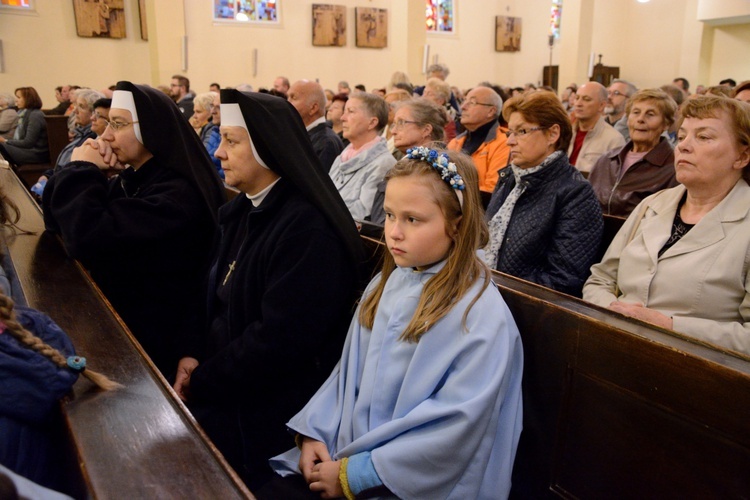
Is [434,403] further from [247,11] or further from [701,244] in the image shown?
[247,11]

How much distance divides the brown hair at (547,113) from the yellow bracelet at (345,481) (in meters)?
1.80

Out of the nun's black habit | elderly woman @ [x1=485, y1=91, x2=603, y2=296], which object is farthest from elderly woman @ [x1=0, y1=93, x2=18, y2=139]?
elderly woman @ [x1=485, y1=91, x2=603, y2=296]

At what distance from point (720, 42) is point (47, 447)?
1969cm

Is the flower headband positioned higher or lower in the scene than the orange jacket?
higher

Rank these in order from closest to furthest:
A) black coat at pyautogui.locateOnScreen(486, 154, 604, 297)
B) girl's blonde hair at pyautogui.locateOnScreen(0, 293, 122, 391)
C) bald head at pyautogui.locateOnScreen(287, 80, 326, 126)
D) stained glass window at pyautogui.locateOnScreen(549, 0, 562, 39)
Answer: girl's blonde hair at pyautogui.locateOnScreen(0, 293, 122, 391), black coat at pyautogui.locateOnScreen(486, 154, 604, 297), bald head at pyautogui.locateOnScreen(287, 80, 326, 126), stained glass window at pyautogui.locateOnScreen(549, 0, 562, 39)

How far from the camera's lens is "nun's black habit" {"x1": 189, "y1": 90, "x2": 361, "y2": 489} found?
1996 millimetres

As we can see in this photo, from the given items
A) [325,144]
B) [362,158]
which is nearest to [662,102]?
[362,158]

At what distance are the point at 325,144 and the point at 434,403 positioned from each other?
12.9 ft

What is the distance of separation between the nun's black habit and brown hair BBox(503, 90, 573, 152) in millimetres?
1132

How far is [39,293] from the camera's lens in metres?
2.06

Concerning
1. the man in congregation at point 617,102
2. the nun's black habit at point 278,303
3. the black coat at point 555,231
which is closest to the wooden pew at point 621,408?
the nun's black habit at point 278,303

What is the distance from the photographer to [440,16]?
60.6 feet

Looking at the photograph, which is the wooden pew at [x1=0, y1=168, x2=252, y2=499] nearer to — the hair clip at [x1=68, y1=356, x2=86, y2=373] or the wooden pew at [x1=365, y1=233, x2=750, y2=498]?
the hair clip at [x1=68, y1=356, x2=86, y2=373]

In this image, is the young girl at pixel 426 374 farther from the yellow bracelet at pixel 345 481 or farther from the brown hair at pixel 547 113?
the brown hair at pixel 547 113
